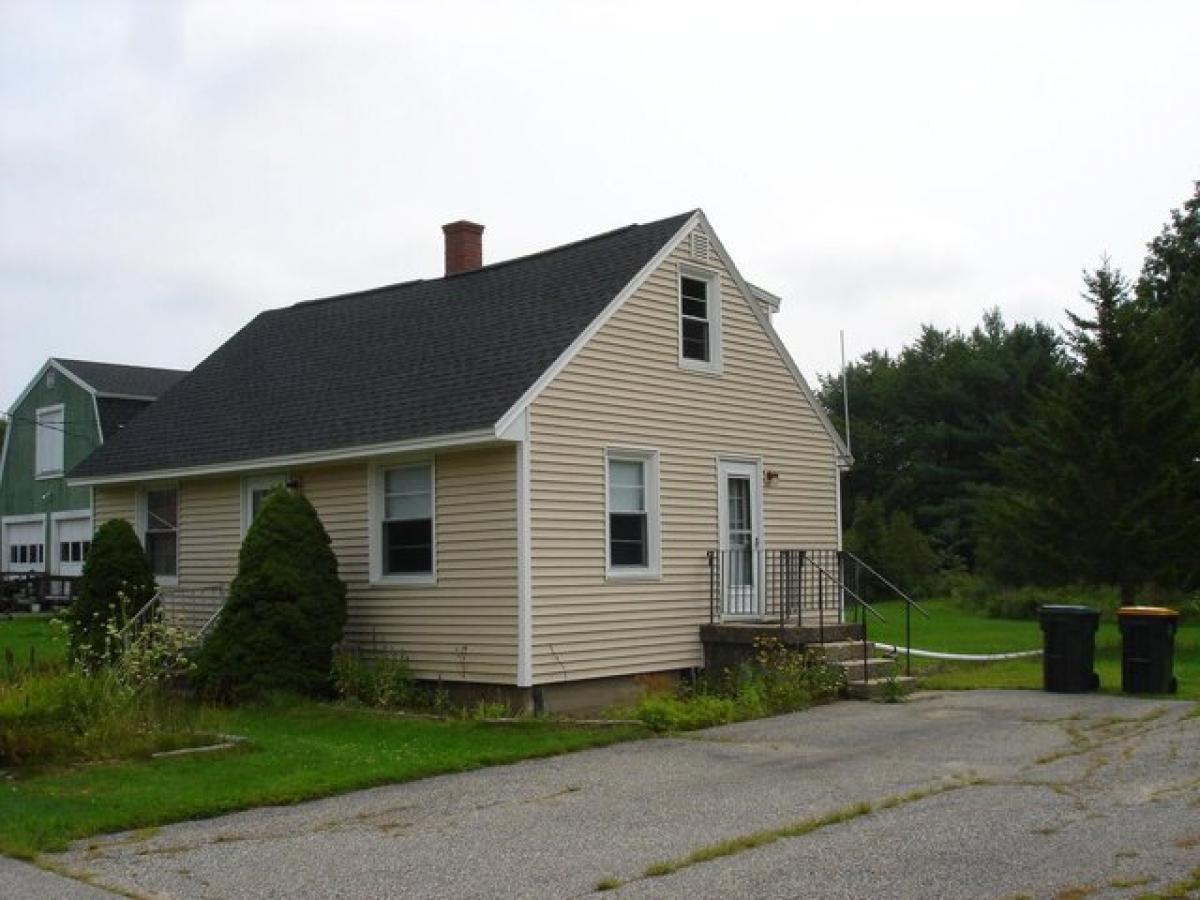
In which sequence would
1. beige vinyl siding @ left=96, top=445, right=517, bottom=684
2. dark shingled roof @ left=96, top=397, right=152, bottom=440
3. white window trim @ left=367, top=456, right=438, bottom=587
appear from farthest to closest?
dark shingled roof @ left=96, top=397, right=152, bottom=440
white window trim @ left=367, top=456, right=438, bottom=587
beige vinyl siding @ left=96, top=445, right=517, bottom=684

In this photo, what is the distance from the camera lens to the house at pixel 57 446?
3531 centimetres

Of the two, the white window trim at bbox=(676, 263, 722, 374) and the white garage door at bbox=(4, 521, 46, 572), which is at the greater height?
the white window trim at bbox=(676, 263, 722, 374)

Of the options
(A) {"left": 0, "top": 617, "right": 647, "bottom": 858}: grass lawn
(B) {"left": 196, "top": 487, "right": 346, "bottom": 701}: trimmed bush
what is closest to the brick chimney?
(B) {"left": 196, "top": 487, "right": 346, "bottom": 701}: trimmed bush

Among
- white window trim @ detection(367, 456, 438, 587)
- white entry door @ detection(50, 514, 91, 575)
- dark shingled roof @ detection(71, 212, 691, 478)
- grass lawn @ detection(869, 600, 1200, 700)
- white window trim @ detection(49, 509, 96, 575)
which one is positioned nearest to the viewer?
dark shingled roof @ detection(71, 212, 691, 478)

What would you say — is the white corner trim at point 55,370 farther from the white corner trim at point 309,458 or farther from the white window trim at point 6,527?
the white corner trim at point 309,458

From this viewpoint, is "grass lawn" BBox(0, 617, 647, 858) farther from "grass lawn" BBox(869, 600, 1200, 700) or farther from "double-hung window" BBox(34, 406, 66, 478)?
"double-hung window" BBox(34, 406, 66, 478)

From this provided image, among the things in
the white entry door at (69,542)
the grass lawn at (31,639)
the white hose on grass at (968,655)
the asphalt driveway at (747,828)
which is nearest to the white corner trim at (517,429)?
the asphalt driveway at (747,828)

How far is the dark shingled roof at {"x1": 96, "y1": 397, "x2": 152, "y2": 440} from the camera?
34.7 metres

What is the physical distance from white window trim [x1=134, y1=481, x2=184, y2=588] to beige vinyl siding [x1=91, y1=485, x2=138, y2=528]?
0.08 meters

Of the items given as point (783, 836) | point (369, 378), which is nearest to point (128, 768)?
point (783, 836)

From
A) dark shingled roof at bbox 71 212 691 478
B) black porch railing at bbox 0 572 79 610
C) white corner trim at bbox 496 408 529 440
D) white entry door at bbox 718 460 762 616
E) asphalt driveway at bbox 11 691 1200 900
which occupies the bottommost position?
asphalt driveway at bbox 11 691 1200 900

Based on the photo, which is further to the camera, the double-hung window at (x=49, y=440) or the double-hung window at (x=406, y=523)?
the double-hung window at (x=49, y=440)

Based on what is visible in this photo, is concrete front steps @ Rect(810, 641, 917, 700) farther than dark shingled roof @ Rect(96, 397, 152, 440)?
No

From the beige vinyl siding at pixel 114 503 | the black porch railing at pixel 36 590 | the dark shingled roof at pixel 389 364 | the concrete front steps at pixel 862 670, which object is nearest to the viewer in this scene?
the concrete front steps at pixel 862 670
